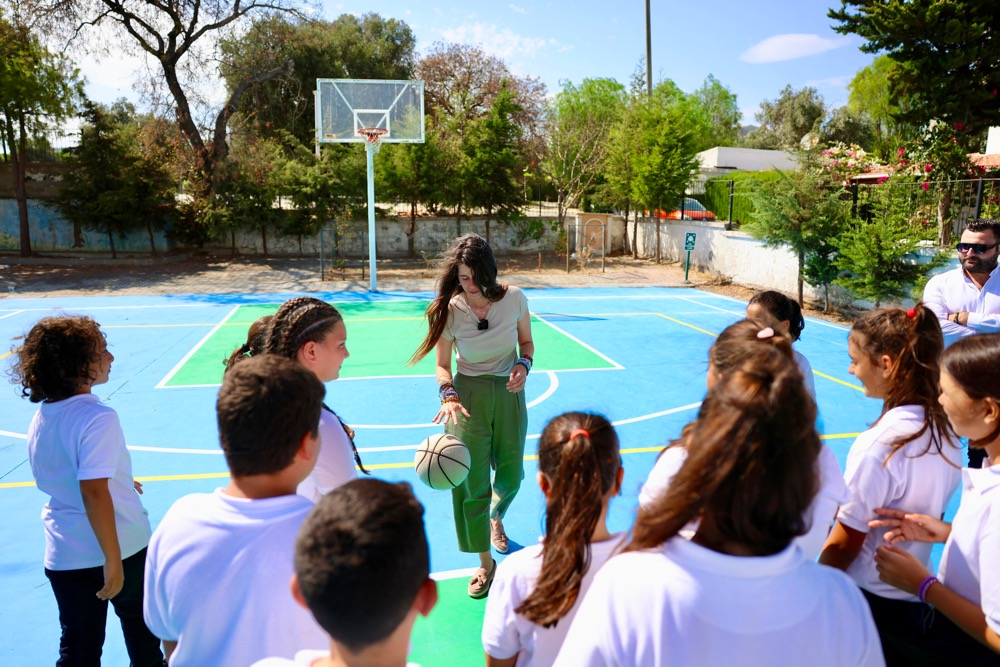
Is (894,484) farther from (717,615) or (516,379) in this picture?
(516,379)

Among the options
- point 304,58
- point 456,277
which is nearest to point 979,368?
point 456,277

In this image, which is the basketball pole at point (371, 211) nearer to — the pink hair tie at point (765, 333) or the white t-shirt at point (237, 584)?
the pink hair tie at point (765, 333)

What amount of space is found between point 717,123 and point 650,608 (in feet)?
221

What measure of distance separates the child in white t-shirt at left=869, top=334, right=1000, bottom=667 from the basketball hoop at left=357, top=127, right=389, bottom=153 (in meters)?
15.5

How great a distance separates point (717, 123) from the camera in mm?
62344

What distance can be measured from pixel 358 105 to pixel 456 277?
45.9 ft

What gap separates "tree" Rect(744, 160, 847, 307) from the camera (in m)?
14.1

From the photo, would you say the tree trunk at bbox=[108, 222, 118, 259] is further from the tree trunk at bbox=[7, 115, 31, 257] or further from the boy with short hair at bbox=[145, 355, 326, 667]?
the boy with short hair at bbox=[145, 355, 326, 667]

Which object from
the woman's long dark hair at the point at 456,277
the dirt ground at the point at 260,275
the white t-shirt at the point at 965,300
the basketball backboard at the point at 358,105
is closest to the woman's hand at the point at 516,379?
the woman's long dark hair at the point at 456,277

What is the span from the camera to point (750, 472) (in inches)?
53.2

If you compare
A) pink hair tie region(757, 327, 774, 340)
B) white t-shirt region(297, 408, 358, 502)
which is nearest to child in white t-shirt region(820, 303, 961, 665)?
pink hair tie region(757, 327, 774, 340)

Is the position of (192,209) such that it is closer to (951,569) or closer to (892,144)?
(892,144)

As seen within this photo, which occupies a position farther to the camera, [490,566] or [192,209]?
[192,209]

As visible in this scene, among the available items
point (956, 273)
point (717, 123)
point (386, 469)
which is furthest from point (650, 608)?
point (717, 123)
